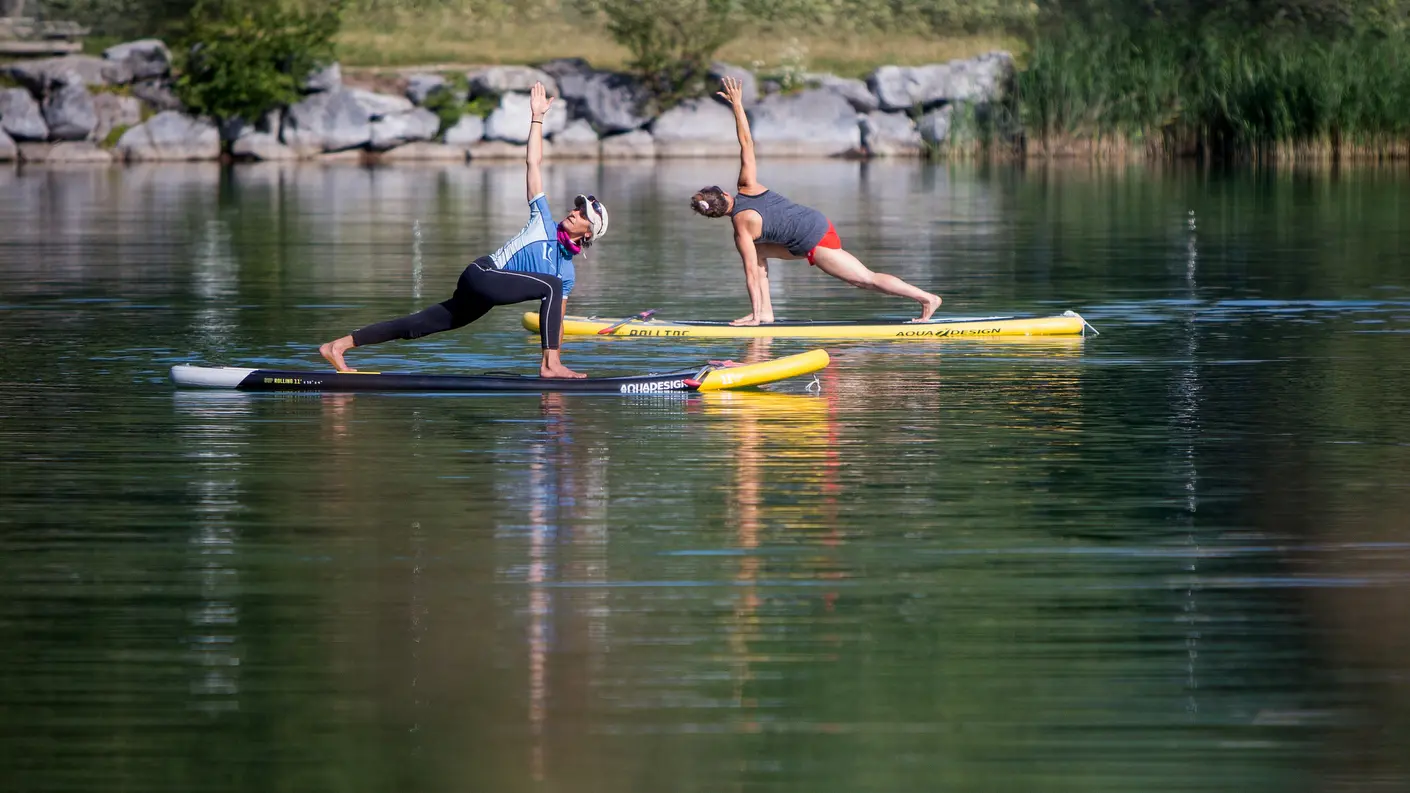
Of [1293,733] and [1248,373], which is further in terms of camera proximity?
[1248,373]

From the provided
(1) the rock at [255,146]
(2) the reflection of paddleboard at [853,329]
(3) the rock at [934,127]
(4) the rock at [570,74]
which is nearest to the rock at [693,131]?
(4) the rock at [570,74]

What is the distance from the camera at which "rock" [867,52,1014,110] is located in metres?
57.2

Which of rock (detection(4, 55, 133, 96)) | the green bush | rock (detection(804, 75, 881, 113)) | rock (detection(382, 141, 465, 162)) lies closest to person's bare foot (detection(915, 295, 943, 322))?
the green bush

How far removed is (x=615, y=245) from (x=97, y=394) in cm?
1478

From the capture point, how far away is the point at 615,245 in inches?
1125

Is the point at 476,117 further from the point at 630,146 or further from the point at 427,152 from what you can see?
the point at 630,146

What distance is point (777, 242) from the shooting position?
60.0 ft

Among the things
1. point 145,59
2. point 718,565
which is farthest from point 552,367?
point 145,59

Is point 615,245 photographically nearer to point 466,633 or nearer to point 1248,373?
point 1248,373

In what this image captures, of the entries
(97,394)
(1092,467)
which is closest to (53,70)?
(97,394)

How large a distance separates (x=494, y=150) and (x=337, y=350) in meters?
42.0

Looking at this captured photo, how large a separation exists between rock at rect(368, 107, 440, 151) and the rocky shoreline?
32 mm

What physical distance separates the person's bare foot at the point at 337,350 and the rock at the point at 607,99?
42494 mm

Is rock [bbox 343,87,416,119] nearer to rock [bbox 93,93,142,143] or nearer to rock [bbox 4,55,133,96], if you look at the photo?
rock [bbox 93,93,142,143]
